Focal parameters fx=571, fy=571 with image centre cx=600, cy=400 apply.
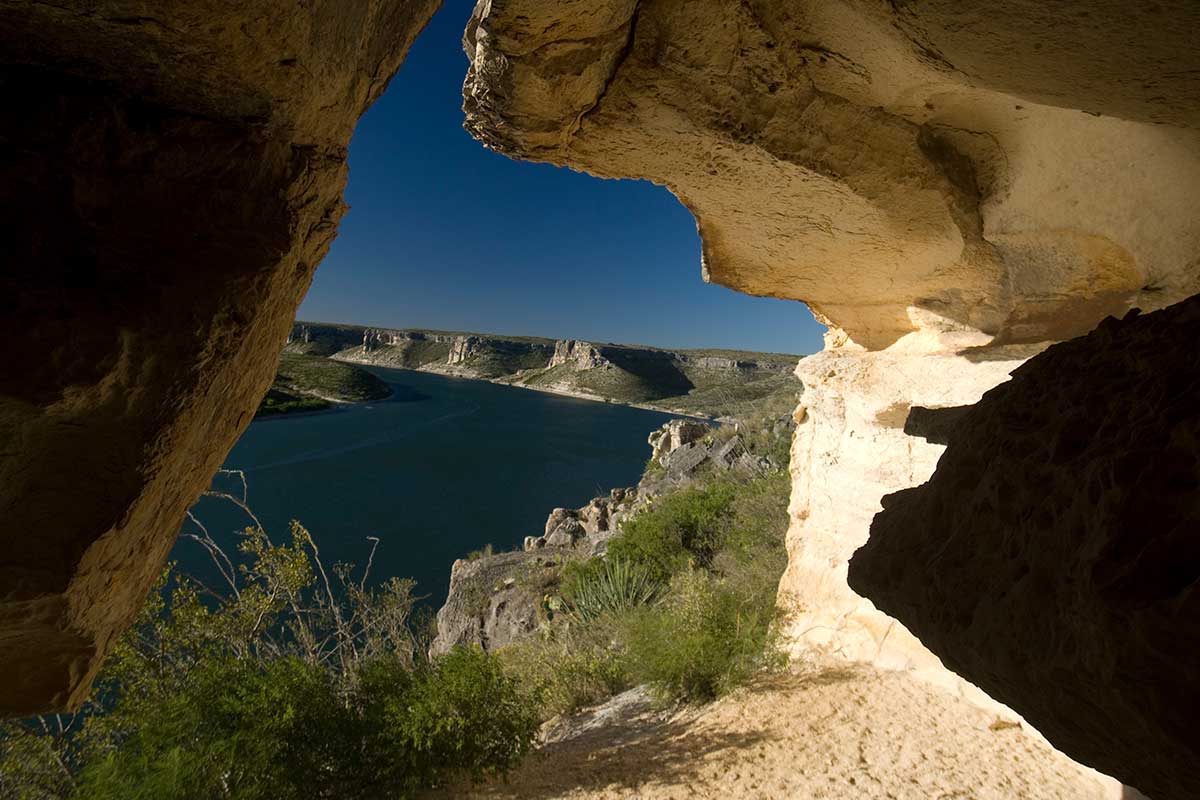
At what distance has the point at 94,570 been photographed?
1.50 m

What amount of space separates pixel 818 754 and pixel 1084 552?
→ 4291 millimetres

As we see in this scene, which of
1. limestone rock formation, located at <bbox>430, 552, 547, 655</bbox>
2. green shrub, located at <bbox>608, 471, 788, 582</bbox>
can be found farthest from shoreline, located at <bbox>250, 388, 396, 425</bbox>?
green shrub, located at <bbox>608, 471, 788, 582</bbox>

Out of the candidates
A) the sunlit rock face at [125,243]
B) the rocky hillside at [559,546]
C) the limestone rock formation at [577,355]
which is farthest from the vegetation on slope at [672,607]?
the limestone rock formation at [577,355]

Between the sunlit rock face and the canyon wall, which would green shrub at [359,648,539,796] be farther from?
the canyon wall

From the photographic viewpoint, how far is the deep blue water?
20328 mm

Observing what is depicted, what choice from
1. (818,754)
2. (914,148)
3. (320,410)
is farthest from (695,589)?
(320,410)

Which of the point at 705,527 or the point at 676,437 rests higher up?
the point at 676,437

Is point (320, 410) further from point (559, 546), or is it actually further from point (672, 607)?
point (672, 607)

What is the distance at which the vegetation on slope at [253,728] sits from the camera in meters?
3.76

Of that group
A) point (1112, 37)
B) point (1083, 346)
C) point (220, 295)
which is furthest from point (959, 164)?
point (220, 295)

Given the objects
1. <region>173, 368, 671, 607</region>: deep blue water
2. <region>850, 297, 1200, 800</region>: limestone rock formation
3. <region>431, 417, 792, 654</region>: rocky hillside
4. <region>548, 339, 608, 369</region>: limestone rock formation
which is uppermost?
<region>548, 339, 608, 369</region>: limestone rock formation

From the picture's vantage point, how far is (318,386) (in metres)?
49.9

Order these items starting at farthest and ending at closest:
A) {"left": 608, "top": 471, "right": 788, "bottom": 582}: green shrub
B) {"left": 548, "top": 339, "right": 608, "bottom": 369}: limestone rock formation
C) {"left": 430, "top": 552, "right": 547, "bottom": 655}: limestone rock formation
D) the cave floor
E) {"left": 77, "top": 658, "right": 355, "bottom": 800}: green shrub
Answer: {"left": 548, "top": 339, "right": 608, "bottom": 369}: limestone rock formation < {"left": 430, "top": 552, "right": 547, "bottom": 655}: limestone rock formation < {"left": 608, "top": 471, "right": 788, "bottom": 582}: green shrub < the cave floor < {"left": 77, "top": 658, "right": 355, "bottom": 800}: green shrub

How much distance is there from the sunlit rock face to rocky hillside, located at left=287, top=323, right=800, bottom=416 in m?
37.2
